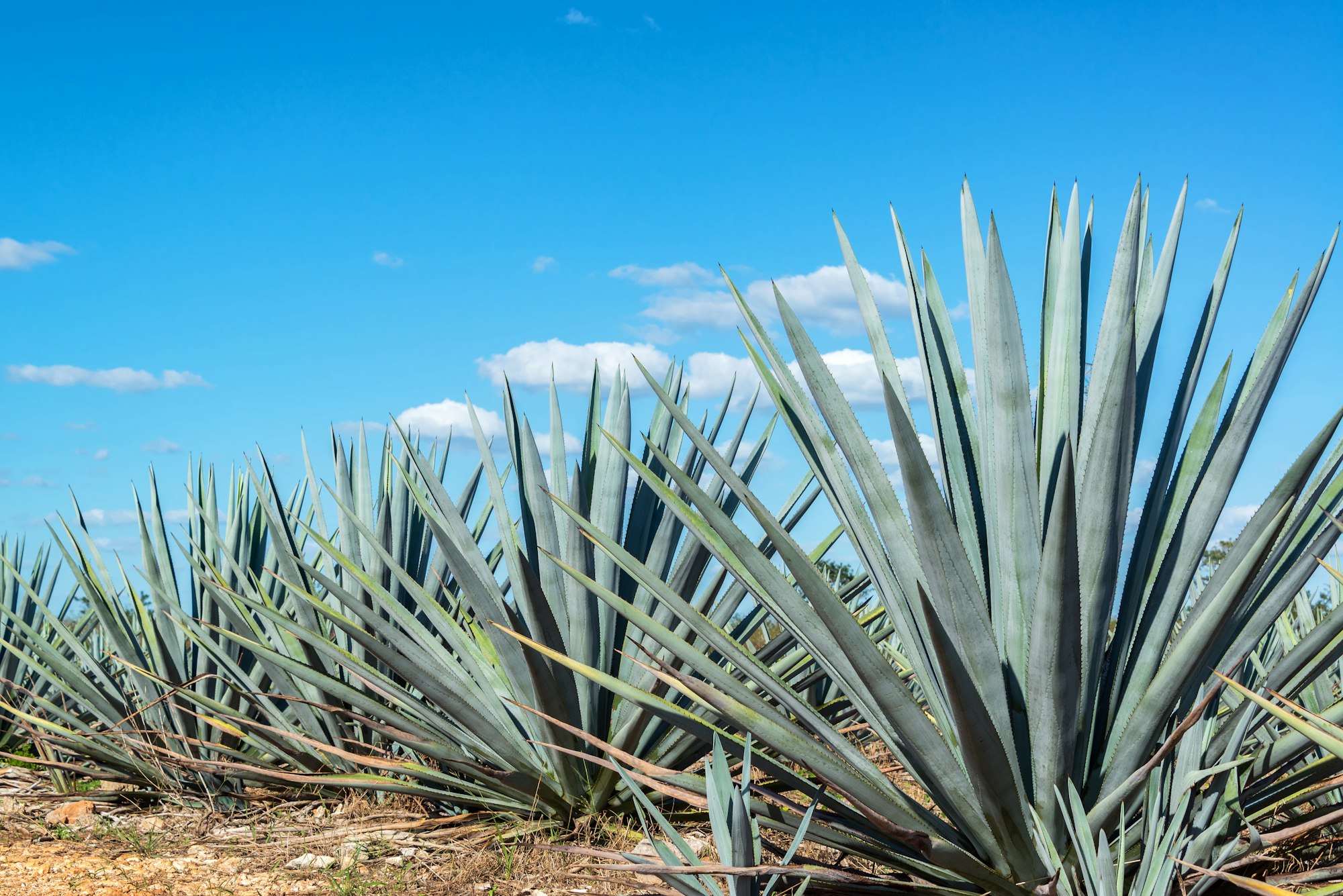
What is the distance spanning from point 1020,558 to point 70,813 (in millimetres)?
4304

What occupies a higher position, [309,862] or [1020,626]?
[1020,626]

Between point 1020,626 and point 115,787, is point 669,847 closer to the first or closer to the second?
point 1020,626

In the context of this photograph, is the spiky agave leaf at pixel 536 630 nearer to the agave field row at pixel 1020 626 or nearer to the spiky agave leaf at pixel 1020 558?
the agave field row at pixel 1020 626

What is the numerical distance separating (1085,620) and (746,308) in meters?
1.02

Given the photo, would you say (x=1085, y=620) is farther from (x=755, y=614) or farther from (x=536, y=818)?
(x=536, y=818)

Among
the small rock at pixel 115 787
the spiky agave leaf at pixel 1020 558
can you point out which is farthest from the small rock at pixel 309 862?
the spiky agave leaf at pixel 1020 558

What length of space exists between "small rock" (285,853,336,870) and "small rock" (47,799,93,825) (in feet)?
5.02

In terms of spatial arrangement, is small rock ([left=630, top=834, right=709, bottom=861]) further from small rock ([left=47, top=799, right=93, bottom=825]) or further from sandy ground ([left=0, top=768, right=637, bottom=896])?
small rock ([left=47, top=799, right=93, bottom=825])

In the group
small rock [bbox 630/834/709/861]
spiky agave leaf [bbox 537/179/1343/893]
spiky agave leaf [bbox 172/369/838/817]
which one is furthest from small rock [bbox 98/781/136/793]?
Answer: spiky agave leaf [bbox 537/179/1343/893]

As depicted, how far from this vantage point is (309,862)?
358 cm

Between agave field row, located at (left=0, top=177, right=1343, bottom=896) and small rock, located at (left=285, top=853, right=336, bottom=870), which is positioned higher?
agave field row, located at (left=0, top=177, right=1343, bottom=896)

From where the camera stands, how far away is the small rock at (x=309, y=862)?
3.52 meters

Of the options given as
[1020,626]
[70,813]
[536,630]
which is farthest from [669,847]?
[70,813]

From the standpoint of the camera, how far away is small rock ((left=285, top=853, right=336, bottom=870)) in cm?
352
